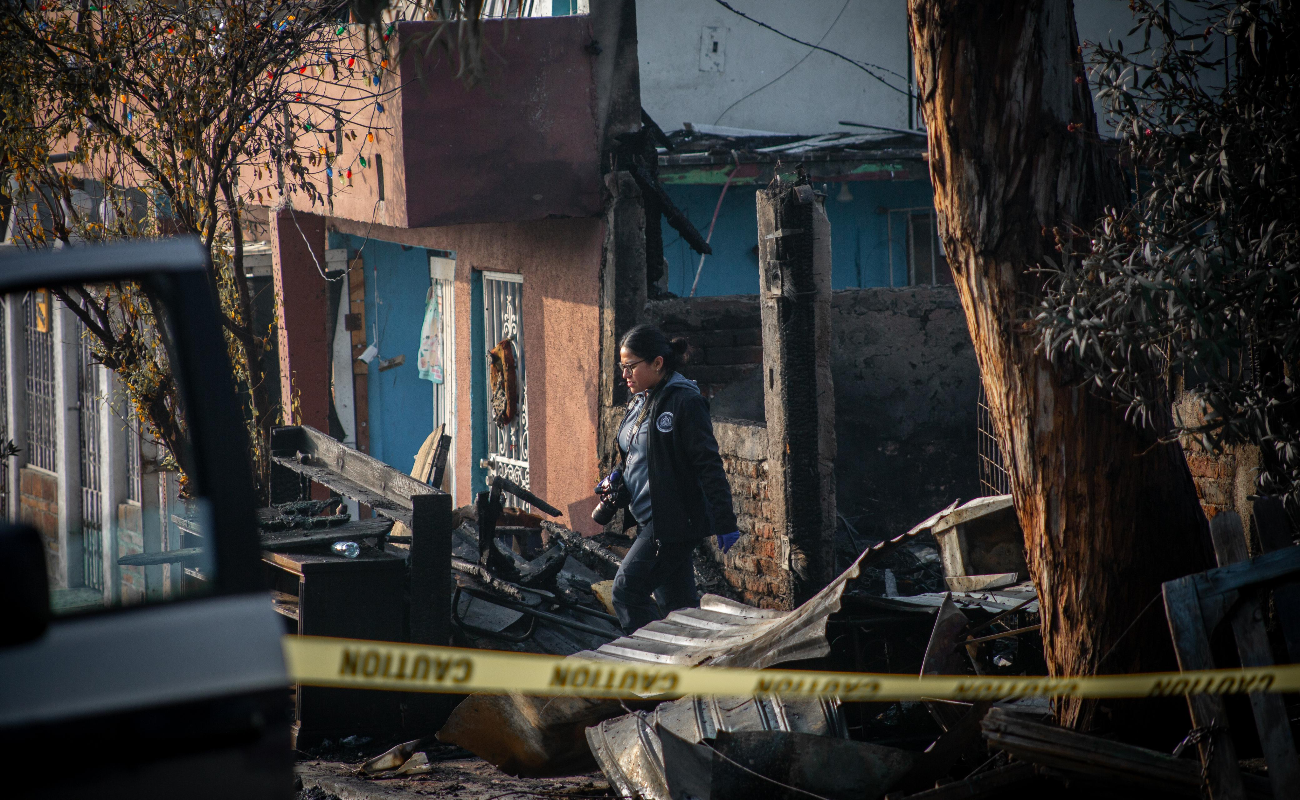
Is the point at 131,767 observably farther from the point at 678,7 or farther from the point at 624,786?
the point at 678,7

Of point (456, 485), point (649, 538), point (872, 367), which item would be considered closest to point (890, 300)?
point (872, 367)

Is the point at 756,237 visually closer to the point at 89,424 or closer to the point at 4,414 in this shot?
the point at 89,424

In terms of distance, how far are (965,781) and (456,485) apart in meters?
7.92

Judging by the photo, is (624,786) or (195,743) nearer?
(195,743)

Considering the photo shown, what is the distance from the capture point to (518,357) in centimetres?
951

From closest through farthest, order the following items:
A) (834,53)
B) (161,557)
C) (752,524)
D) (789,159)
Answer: (161,557) → (752,524) → (789,159) → (834,53)

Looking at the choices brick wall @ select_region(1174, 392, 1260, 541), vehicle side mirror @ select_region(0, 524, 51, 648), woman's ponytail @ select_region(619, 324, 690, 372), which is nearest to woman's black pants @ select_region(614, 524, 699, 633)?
woman's ponytail @ select_region(619, 324, 690, 372)

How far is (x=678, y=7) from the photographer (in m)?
14.2

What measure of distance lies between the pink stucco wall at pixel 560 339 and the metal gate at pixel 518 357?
8.2 inches

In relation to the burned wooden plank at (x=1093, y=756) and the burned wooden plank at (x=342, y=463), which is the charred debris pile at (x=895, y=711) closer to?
the burned wooden plank at (x=1093, y=756)

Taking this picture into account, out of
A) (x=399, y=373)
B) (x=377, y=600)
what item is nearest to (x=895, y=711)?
(x=377, y=600)

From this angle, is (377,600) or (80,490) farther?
(377,600)

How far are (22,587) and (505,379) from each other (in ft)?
25.6

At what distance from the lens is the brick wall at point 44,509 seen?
6.25 ft
